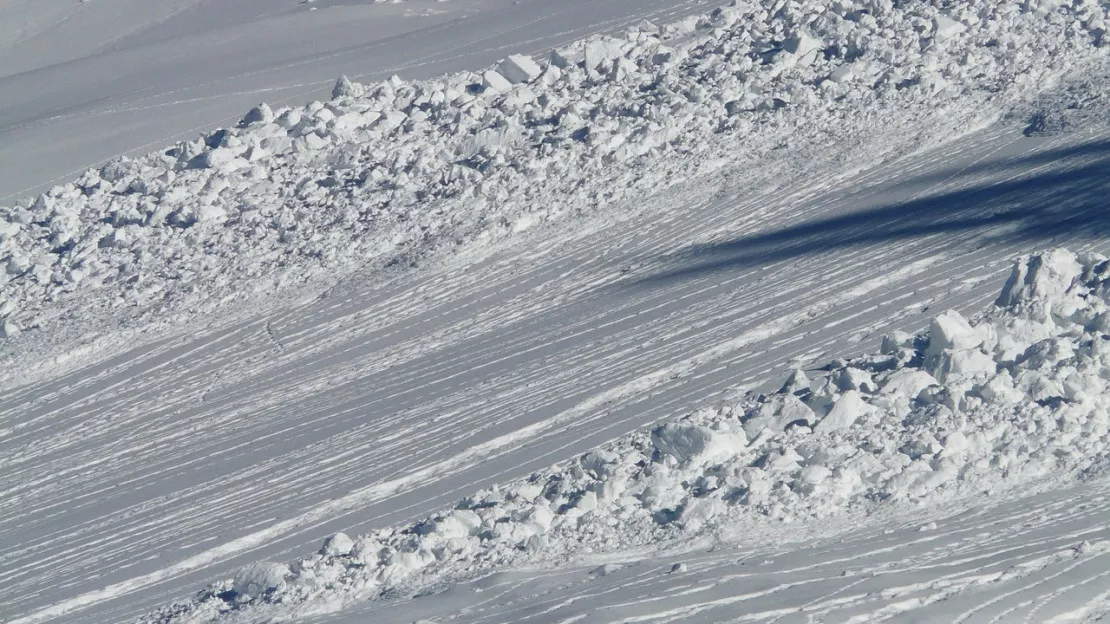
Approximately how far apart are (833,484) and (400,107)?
4.81 m

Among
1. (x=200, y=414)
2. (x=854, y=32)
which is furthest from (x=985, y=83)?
(x=200, y=414)

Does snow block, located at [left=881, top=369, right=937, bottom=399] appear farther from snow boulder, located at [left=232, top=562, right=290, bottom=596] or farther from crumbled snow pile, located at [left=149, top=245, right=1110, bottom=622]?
snow boulder, located at [left=232, top=562, right=290, bottom=596]

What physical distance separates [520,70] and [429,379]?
309 cm

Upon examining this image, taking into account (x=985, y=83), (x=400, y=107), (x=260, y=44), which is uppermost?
(x=260, y=44)

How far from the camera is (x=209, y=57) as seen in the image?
1112 cm

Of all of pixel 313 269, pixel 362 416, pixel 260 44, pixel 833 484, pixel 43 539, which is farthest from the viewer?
pixel 260 44

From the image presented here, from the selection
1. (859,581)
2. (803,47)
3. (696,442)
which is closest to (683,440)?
(696,442)

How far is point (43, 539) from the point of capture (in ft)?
19.9

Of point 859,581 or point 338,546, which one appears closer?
point 859,581

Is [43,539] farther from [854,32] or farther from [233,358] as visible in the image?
[854,32]

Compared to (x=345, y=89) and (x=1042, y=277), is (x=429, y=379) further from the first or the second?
(x=345, y=89)

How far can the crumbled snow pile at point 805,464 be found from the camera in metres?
5.03

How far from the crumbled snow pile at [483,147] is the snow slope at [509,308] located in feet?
0.10

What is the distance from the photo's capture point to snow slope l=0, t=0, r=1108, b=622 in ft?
19.5
